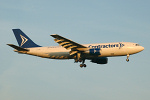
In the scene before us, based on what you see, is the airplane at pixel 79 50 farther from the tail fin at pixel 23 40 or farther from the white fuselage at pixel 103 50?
the tail fin at pixel 23 40

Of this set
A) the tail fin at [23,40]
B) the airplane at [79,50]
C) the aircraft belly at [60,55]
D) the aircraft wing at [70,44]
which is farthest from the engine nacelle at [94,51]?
the tail fin at [23,40]

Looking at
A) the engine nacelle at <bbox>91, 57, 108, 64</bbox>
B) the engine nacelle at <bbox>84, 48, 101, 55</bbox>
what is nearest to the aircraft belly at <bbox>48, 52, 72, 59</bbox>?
the engine nacelle at <bbox>84, 48, 101, 55</bbox>

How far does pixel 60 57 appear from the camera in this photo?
62188 mm

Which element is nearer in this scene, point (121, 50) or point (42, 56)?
point (121, 50)

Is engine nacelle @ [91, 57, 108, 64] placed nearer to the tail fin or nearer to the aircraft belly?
the aircraft belly

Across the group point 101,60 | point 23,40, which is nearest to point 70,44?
point 101,60

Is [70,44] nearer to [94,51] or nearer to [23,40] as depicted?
[94,51]

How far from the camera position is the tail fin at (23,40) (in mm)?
66438

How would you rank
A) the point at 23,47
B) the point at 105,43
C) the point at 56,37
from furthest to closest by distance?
the point at 23,47 < the point at 105,43 < the point at 56,37

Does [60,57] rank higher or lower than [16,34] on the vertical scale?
lower

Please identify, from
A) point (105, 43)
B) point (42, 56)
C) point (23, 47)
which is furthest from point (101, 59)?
point (23, 47)

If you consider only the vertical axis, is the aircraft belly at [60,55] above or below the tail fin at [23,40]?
below

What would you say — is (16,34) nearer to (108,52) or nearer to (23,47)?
(23,47)

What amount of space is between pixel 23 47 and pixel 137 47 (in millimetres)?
24478
